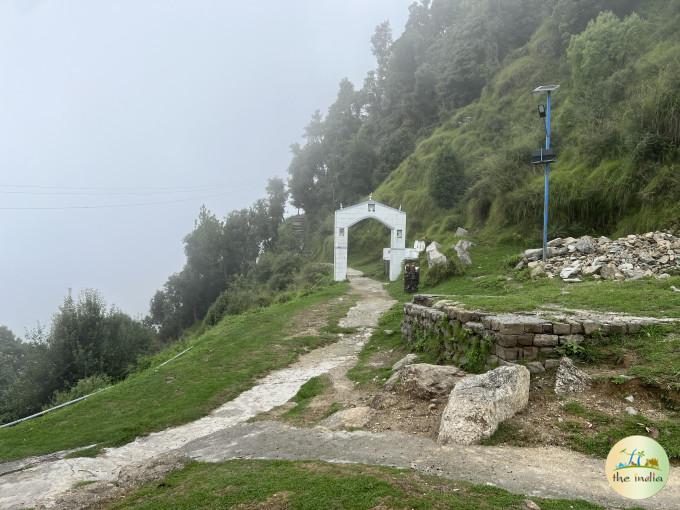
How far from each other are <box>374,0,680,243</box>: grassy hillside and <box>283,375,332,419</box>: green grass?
39.1 feet

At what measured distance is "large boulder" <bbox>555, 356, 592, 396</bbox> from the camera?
17.8ft

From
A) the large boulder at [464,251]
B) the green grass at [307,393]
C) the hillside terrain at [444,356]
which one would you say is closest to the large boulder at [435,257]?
the hillside terrain at [444,356]

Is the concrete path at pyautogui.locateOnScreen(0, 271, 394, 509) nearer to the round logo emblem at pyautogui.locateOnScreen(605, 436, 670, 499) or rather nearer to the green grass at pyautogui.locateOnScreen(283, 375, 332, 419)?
the green grass at pyautogui.locateOnScreen(283, 375, 332, 419)

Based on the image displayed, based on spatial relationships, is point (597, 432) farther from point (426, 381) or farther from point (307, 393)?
point (307, 393)

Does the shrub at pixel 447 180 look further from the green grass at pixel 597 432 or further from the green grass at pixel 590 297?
the green grass at pixel 597 432

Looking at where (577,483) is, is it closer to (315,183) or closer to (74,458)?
(74,458)

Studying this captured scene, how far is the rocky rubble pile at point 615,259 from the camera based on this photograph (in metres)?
11.3

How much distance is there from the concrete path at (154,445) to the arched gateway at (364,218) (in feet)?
45.0

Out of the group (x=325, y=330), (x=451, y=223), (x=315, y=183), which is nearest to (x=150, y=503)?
(x=325, y=330)

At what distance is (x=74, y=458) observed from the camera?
6.07 m

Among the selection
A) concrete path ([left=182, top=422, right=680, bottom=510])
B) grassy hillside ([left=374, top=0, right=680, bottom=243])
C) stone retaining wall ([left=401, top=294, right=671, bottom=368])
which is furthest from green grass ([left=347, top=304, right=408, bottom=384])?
grassy hillside ([left=374, top=0, right=680, bottom=243])

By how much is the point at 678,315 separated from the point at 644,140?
11493 millimetres

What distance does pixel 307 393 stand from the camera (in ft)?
26.7

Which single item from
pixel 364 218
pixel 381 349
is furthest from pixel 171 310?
pixel 381 349
